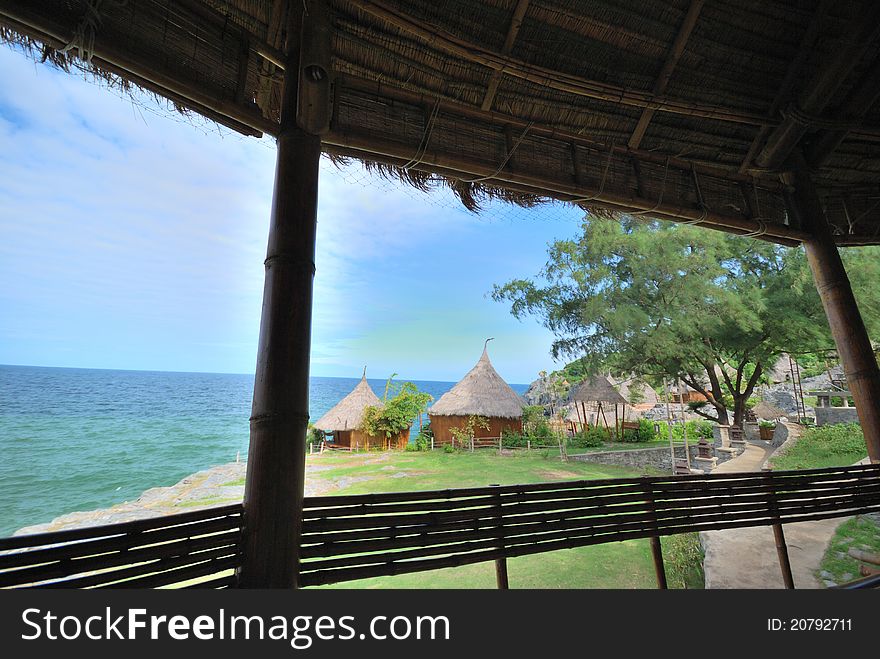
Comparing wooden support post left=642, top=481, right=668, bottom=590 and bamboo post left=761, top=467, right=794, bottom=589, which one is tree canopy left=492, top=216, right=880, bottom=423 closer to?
bamboo post left=761, top=467, right=794, bottom=589

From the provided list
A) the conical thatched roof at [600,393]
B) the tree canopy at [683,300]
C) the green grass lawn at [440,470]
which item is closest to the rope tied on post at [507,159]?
the green grass lawn at [440,470]

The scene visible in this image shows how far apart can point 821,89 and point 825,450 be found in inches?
292

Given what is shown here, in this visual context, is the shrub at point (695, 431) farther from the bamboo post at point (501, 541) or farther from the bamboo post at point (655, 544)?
the bamboo post at point (501, 541)

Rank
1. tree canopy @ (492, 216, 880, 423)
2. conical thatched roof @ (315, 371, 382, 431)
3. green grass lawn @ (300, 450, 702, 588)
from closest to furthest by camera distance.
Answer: green grass lawn @ (300, 450, 702, 588) < tree canopy @ (492, 216, 880, 423) < conical thatched roof @ (315, 371, 382, 431)

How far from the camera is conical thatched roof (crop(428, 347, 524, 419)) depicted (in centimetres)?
1326

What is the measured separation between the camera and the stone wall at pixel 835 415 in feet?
30.3

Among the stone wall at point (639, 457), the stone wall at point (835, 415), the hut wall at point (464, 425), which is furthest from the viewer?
the hut wall at point (464, 425)

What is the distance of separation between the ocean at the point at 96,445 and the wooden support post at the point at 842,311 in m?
12.4

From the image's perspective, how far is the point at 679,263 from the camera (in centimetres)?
917

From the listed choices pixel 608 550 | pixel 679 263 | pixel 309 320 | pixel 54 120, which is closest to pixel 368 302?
pixel 54 120

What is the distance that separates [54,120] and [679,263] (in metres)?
25.8
